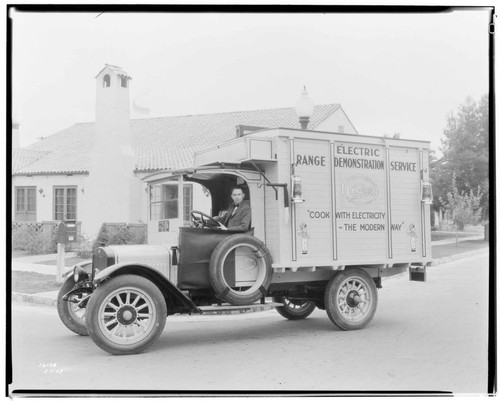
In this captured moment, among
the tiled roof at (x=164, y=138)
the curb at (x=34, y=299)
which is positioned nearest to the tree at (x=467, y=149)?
the curb at (x=34, y=299)

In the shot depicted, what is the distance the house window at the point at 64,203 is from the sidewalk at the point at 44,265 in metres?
3.98

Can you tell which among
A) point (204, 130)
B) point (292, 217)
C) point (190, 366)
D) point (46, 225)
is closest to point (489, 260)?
point (292, 217)

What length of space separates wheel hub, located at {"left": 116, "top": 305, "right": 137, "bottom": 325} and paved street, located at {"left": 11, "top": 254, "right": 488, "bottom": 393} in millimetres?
429

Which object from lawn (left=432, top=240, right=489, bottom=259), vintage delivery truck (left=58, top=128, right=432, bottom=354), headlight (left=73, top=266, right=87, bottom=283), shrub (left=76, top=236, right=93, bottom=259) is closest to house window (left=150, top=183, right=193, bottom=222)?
vintage delivery truck (left=58, top=128, right=432, bottom=354)

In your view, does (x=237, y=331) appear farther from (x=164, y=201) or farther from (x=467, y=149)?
(x=467, y=149)

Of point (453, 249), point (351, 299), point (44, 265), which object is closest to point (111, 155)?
point (44, 265)

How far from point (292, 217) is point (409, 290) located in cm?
670

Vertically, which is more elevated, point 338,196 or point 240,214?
point 338,196

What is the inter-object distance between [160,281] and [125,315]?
630 millimetres

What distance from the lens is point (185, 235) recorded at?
26.8 feet

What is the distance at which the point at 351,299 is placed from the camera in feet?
30.5

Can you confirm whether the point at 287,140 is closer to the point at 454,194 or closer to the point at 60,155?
the point at 454,194

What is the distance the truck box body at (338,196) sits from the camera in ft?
28.7

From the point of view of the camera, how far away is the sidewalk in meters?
12.1
